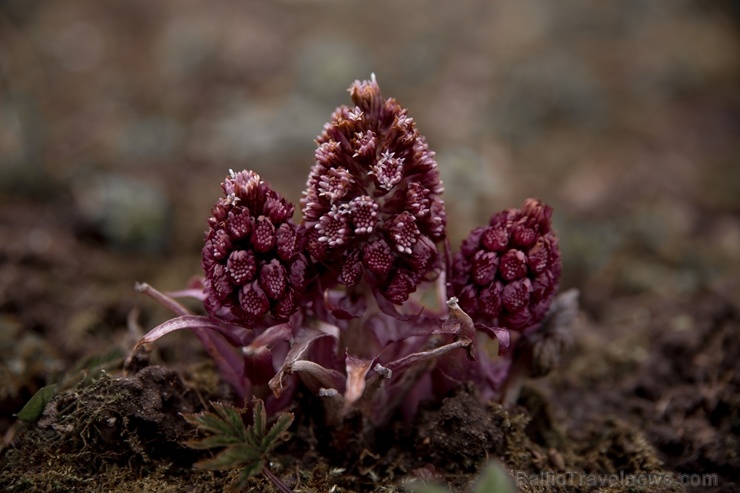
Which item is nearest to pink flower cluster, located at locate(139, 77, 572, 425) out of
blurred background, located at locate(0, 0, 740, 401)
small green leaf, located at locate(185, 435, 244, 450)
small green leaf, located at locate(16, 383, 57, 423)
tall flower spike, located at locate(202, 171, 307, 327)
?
tall flower spike, located at locate(202, 171, 307, 327)

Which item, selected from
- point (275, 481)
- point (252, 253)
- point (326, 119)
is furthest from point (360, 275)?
point (326, 119)

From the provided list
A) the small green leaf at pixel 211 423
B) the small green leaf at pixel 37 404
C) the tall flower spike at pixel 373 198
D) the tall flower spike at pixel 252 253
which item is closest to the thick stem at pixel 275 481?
the small green leaf at pixel 211 423

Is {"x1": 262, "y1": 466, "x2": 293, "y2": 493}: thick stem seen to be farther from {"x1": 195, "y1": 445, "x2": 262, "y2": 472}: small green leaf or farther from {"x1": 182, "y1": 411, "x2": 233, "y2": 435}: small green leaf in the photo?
{"x1": 182, "y1": 411, "x2": 233, "y2": 435}: small green leaf

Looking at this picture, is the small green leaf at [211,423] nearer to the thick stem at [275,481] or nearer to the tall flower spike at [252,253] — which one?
the thick stem at [275,481]

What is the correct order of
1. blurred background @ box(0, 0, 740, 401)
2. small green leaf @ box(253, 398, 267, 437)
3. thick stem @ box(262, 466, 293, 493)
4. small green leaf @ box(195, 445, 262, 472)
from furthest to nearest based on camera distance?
blurred background @ box(0, 0, 740, 401)
thick stem @ box(262, 466, 293, 493)
small green leaf @ box(253, 398, 267, 437)
small green leaf @ box(195, 445, 262, 472)

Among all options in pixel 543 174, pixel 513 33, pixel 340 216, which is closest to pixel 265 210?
pixel 340 216

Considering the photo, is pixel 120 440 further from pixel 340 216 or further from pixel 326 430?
pixel 340 216
